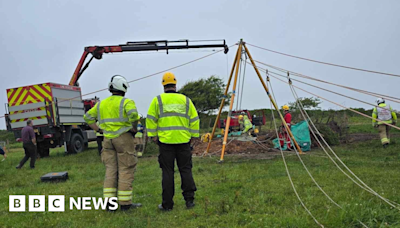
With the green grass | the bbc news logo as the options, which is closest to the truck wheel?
the green grass

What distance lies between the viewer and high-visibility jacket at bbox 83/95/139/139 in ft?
15.1

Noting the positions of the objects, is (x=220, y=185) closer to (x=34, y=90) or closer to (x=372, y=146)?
(x=372, y=146)

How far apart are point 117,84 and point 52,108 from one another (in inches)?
350

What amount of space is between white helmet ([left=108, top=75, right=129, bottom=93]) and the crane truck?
7.61 m

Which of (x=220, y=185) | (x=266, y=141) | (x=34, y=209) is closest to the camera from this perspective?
(x=34, y=209)

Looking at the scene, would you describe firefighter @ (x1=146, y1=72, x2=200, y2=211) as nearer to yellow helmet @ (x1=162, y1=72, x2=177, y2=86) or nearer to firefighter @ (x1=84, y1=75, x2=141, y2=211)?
yellow helmet @ (x1=162, y1=72, x2=177, y2=86)

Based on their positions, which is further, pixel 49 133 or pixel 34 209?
pixel 49 133

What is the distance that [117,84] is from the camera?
477 cm

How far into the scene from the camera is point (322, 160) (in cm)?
788

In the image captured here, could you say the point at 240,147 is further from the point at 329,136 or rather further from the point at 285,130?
the point at 329,136

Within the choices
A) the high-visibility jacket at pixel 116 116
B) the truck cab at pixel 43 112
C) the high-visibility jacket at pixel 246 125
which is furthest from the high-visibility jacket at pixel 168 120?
the truck cab at pixel 43 112

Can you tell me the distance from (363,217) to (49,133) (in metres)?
12.0

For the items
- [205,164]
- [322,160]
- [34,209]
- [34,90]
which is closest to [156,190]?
[34,209]

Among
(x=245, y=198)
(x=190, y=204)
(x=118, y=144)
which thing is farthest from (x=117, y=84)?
(x=245, y=198)
